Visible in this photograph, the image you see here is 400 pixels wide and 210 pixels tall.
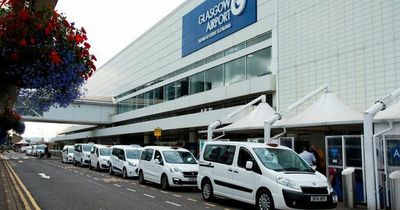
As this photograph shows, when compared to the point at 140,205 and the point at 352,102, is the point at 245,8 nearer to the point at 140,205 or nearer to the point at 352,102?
the point at 352,102

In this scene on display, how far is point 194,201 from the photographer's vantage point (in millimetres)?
14617

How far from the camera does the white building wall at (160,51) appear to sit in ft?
96.9

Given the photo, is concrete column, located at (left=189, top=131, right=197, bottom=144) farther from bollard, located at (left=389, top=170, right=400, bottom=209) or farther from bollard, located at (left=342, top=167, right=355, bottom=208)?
bollard, located at (left=389, top=170, right=400, bottom=209)

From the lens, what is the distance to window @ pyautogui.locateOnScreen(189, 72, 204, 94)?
3794 cm

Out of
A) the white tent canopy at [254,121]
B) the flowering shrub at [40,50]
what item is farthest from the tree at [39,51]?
the white tent canopy at [254,121]

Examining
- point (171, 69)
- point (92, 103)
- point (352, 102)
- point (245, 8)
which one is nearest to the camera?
point (352, 102)

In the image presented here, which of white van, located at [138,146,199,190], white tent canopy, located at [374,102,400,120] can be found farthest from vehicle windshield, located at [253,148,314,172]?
white van, located at [138,146,199,190]

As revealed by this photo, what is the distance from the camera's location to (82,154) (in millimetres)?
35656

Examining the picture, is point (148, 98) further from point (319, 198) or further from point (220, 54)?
point (319, 198)

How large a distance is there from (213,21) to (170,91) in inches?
475

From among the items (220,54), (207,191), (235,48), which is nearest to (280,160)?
(207,191)

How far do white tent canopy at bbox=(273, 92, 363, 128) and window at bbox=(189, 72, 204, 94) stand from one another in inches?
752

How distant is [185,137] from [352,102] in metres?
28.1

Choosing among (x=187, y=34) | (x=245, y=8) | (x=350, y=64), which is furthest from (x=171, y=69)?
(x=350, y=64)
